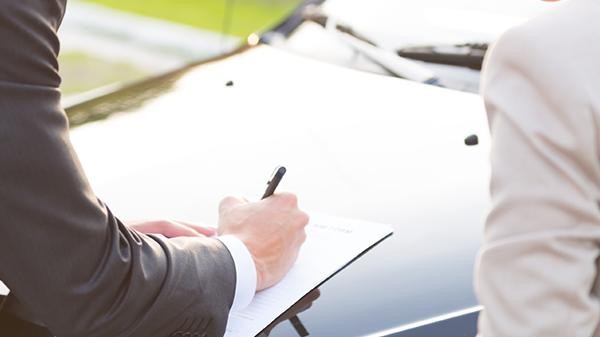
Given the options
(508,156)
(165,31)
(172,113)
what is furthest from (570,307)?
(165,31)

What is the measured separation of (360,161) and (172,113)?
60cm

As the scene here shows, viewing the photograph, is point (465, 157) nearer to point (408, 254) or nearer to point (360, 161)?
point (360, 161)

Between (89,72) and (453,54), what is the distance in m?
4.86

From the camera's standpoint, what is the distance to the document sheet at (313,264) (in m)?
1.81

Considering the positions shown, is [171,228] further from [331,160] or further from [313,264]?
[331,160]

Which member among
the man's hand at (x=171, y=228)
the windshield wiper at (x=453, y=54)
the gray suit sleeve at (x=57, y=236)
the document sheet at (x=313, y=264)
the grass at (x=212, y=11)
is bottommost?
the grass at (x=212, y=11)

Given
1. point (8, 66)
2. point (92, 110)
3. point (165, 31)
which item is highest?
point (8, 66)

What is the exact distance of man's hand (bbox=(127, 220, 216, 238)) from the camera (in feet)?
6.51

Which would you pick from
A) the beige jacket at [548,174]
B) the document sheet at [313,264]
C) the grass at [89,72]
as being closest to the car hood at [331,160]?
the document sheet at [313,264]

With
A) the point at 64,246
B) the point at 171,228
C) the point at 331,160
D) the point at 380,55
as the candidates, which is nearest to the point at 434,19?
the point at 380,55

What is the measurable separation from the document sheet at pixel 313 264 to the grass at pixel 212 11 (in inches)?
245

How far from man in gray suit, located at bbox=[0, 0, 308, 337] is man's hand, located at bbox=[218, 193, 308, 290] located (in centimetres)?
7

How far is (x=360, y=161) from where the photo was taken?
88.0 inches

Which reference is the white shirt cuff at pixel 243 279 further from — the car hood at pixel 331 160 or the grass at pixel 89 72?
the grass at pixel 89 72
